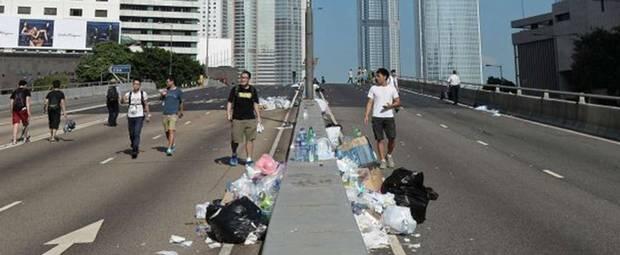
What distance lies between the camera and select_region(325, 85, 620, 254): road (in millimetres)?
6484

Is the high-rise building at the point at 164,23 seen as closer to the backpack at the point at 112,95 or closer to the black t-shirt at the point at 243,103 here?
the backpack at the point at 112,95

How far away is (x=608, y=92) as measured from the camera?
67438mm

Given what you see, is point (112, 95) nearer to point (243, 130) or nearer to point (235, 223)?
point (243, 130)

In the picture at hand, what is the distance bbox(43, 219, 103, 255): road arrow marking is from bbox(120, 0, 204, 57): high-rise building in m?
139

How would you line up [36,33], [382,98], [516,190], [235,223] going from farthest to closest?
[36,33] → [382,98] → [516,190] → [235,223]

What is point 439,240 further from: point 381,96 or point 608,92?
point 608,92

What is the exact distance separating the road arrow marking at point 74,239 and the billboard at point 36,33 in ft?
379

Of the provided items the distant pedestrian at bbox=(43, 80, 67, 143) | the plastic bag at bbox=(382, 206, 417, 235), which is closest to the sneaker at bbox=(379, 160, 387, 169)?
the plastic bag at bbox=(382, 206, 417, 235)

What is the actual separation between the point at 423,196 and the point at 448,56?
301 feet

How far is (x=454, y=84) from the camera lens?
32.1 metres

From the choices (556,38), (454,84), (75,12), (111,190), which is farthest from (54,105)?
(75,12)

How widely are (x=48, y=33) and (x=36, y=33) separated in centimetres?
209

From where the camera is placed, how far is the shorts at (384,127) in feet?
38.4

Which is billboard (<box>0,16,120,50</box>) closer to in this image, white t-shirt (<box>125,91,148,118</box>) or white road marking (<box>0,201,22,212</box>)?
white t-shirt (<box>125,91,148,118</box>)
